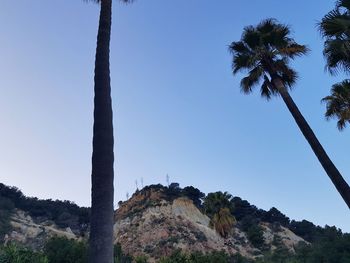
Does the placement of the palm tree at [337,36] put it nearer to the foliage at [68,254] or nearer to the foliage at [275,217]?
the foliage at [68,254]

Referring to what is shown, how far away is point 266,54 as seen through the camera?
17.0 metres

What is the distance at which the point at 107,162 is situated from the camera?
7703 millimetres

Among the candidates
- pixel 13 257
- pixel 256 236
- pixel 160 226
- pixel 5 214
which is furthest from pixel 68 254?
pixel 5 214

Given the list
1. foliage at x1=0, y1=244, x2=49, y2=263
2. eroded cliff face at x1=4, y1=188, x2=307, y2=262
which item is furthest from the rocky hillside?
foliage at x1=0, y1=244, x2=49, y2=263

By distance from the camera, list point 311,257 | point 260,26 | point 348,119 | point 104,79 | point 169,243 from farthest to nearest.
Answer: point 169,243
point 311,257
point 260,26
point 348,119
point 104,79

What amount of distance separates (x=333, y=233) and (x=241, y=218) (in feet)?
198

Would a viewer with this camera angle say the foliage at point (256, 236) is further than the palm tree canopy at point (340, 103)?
Yes

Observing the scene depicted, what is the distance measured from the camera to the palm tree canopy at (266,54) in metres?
16.8

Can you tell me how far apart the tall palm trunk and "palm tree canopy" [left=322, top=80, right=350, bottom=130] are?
10.3 m

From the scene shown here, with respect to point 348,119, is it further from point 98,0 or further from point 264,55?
point 98,0

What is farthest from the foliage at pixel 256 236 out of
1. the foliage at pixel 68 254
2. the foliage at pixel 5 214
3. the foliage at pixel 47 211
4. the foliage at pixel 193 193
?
the foliage at pixel 5 214

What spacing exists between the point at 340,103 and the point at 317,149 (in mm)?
4021

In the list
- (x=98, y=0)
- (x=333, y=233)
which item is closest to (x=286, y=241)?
(x=333, y=233)

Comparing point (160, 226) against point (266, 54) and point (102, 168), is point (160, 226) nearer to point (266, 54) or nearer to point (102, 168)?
point (266, 54)
